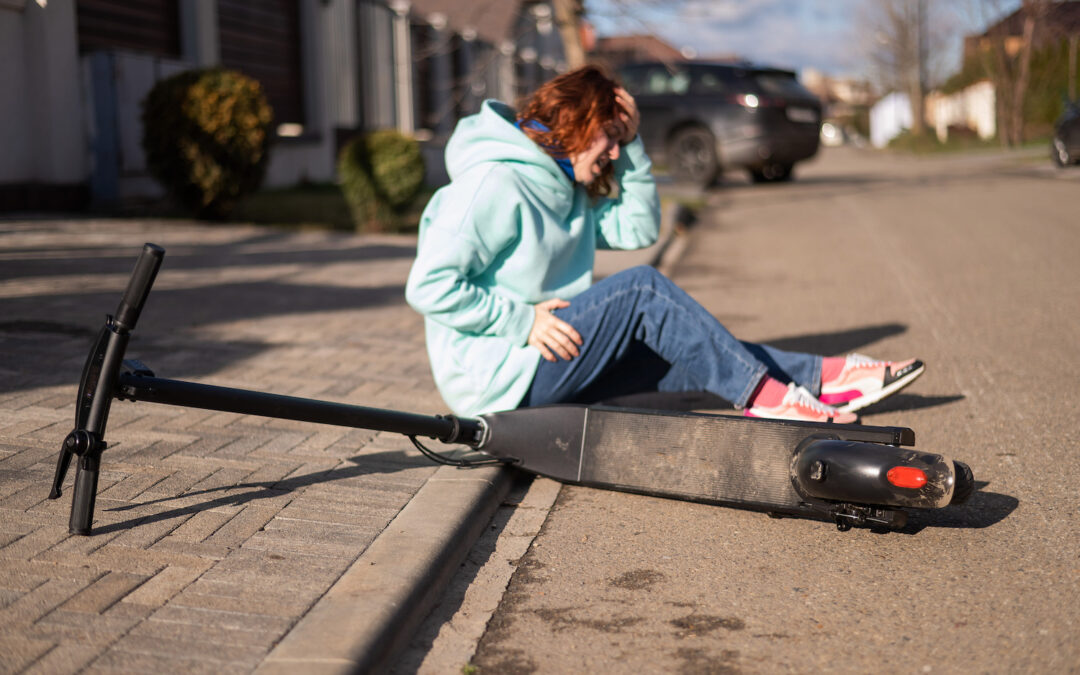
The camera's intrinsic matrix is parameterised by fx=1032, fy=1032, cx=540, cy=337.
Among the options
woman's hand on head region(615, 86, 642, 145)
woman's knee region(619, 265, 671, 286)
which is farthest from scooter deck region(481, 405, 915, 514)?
woman's hand on head region(615, 86, 642, 145)

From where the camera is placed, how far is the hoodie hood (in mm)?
3412

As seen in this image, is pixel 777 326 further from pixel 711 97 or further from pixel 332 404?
pixel 711 97

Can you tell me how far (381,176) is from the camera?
35.0 feet

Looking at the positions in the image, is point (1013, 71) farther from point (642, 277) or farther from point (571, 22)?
point (642, 277)

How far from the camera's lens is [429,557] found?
105 inches

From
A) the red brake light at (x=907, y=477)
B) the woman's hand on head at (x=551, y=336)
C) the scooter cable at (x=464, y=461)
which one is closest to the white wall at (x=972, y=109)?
the woman's hand on head at (x=551, y=336)

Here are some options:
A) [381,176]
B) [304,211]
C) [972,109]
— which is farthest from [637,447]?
[972,109]

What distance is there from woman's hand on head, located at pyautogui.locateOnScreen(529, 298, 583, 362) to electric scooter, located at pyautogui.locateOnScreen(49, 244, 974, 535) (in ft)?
0.63

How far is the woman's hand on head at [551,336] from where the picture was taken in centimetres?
337

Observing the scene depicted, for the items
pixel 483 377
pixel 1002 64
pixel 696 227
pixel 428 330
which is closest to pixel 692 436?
pixel 483 377

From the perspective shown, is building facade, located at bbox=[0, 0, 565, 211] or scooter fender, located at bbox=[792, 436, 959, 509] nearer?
scooter fender, located at bbox=[792, 436, 959, 509]

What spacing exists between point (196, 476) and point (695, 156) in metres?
15.1

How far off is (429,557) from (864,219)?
10.9 m

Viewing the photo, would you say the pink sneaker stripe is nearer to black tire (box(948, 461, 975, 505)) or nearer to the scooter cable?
black tire (box(948, 461, 975, 505))
